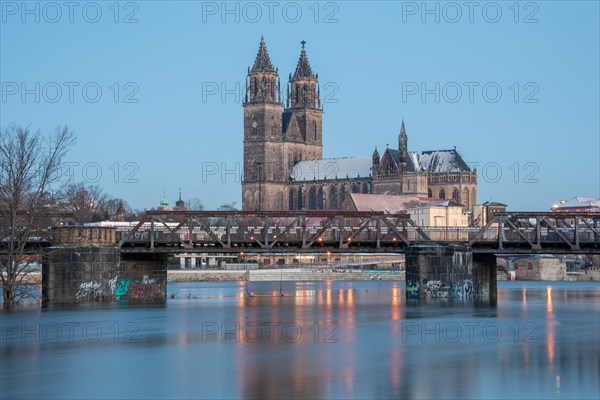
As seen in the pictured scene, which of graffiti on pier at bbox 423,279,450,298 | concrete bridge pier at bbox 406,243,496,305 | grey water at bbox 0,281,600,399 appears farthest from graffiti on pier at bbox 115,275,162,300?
graffiti on pier at bbox 423,279,450,298

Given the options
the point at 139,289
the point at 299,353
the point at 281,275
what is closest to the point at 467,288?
the point at 139,289

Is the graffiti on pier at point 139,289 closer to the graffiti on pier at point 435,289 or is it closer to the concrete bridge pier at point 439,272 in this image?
the concrete bridge pier at point 439,272

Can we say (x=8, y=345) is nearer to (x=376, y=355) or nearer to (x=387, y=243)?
(x=376, y=355)

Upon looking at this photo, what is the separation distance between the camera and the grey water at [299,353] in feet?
130

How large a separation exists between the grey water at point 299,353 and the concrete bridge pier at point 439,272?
246 cm

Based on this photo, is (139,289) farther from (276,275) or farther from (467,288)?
(276,275)

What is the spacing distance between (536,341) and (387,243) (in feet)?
101

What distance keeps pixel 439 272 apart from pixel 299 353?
32759mm

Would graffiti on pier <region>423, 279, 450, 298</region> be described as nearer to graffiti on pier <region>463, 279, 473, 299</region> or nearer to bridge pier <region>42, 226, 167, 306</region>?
graffiti on pier <region>463, 279, 473, 299</region>

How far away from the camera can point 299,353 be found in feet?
162

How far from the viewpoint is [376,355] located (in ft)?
162

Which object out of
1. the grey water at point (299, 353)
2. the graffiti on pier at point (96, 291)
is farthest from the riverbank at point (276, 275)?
the grey water at point (299, 353)

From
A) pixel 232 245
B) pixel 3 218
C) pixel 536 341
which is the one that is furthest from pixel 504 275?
pixel 536 341

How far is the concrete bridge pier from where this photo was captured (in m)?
79.9
